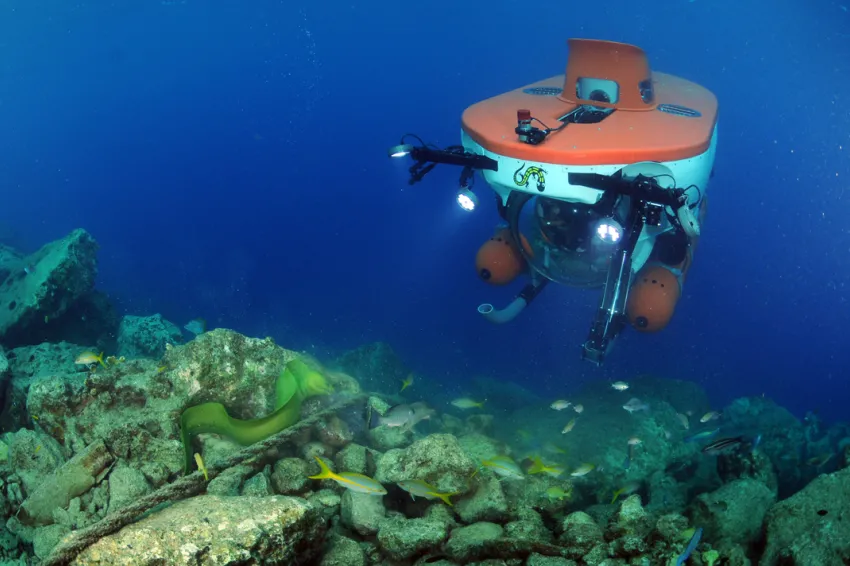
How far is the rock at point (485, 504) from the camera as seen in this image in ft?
11.1

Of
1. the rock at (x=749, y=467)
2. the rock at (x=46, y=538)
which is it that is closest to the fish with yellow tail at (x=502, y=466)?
the rock at (x=749, y=467)

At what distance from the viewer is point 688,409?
337 inches

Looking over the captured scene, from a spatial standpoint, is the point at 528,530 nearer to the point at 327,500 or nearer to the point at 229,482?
the point at 327,500

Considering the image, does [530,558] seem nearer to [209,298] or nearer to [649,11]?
[209,298]

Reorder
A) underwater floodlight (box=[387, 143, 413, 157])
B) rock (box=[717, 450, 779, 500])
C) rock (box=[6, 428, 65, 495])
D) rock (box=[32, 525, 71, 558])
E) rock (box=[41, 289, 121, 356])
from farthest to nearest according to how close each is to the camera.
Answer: rock (box=[41, 289, 121, 356]) → underwater floodlight (box=[387, 143, 413, 157]) → rock (box=[717, 450, 779, 500]) → rock (box=[6, 428, 65, 495]) → rock (box=[32, 525, 71, 558])

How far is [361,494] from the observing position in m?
3.37

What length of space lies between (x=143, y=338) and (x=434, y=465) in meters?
6.75

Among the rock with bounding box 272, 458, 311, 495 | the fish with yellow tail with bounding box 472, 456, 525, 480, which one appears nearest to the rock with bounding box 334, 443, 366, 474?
the rock with bounding box 272, 458, 311, 495

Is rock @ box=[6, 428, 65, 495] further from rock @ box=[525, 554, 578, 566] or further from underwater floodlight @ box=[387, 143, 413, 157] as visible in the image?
underwater floodlight @ box=[387, 143, 413, 157]

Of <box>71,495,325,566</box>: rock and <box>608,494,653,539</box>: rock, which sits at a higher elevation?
<box>71,495,325,566</box>: rock

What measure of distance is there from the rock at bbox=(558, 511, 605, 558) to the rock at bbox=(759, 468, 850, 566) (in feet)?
3.73

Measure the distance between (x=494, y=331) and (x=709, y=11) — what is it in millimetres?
30668

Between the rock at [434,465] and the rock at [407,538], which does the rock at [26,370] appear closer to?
the rock at [434,465]

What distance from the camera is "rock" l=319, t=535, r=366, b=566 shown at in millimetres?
2857
